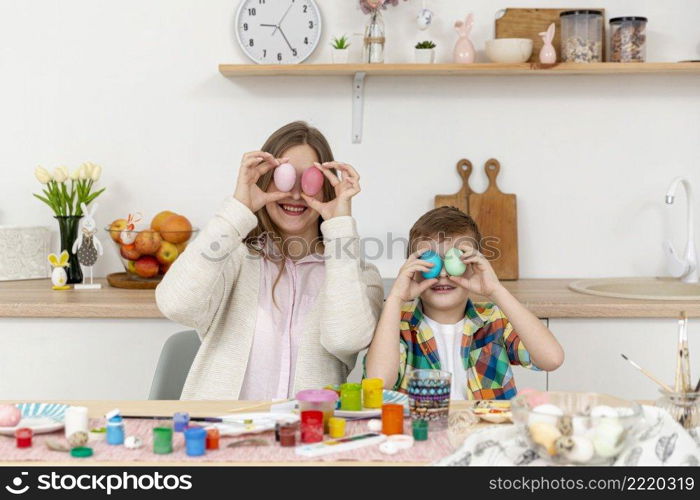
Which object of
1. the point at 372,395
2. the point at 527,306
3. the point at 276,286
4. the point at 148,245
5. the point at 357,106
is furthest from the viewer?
the point at 357,106

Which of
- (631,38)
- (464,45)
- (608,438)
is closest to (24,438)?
(608,438)

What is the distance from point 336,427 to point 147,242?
1.52 meters

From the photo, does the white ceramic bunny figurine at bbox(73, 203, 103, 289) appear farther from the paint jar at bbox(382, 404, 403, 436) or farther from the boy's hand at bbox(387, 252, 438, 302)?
the paint jar at bbox(382, 404, 403, 436)

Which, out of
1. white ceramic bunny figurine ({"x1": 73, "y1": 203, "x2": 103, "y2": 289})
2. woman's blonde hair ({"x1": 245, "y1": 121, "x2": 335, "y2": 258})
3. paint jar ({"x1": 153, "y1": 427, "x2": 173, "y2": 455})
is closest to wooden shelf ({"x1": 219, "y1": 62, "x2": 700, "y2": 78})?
white ceramic bunny figurine ({"x1": 73, "y1": 203, "x2": 103, "y2": 289})

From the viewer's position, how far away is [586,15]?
2.81 m

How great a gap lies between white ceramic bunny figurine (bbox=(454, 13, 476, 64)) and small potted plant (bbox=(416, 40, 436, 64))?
72 mm

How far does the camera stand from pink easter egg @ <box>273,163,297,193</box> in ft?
6.18

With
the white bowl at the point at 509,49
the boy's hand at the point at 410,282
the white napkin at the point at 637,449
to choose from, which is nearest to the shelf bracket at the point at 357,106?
the white bowl at the point at 509,49

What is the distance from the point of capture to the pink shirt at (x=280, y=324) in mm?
1871

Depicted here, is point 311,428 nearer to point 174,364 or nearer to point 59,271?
point 174,364

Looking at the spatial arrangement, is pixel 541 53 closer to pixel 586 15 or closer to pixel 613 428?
pixel 586 15

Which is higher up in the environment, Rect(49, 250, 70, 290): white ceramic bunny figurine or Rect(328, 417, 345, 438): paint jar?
Rect(49, 250, 70, 290): white ceramic bunny figurine

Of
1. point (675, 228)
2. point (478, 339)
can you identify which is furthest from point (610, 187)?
point (478, 339)

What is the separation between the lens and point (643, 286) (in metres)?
2.87
